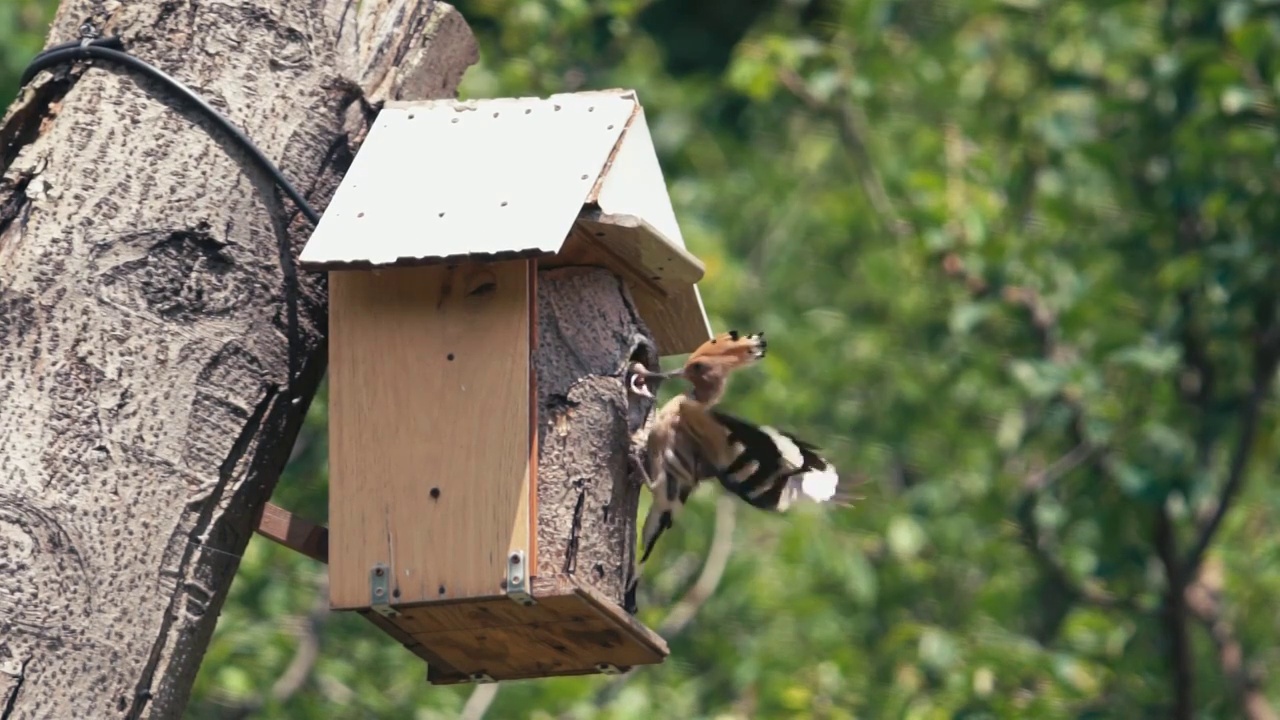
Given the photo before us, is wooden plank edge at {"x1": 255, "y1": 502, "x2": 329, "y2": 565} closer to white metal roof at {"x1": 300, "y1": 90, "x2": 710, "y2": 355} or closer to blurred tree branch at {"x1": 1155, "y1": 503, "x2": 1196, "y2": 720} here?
white metal roof at {"x1": 300, "y1": 90, "x2": 710, "y2": 355}

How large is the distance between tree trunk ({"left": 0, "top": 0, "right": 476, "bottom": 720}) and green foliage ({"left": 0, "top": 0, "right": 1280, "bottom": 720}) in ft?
10.8

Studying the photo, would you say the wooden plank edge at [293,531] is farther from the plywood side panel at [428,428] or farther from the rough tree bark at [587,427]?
the rough tree bark at [587,427]

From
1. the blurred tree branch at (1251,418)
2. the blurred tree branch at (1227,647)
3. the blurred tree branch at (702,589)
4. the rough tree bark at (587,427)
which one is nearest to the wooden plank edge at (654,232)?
the rough tree bark at (587,427)

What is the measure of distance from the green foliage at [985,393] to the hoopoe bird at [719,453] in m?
2.48

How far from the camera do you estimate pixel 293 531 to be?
3.51m

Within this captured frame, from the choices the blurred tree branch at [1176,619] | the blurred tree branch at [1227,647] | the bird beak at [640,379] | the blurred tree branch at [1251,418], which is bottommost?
the blurred tree branch at [1227,647]

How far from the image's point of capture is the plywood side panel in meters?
3.40

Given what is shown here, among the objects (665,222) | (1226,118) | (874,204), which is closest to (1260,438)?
(1226,118)

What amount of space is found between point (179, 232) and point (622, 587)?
1120 mm

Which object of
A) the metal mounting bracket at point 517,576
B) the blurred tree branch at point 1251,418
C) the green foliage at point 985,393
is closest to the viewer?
the metal mounting bracket at point 517,576

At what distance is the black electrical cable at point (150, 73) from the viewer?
11.2 feet

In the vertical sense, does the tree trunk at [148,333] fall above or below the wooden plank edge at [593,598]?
above

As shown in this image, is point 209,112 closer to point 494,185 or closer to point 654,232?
point 494,185

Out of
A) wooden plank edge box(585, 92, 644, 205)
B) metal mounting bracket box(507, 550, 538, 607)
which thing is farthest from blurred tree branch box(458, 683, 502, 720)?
metal mounting bracket box(507, 550, 538, 607)
